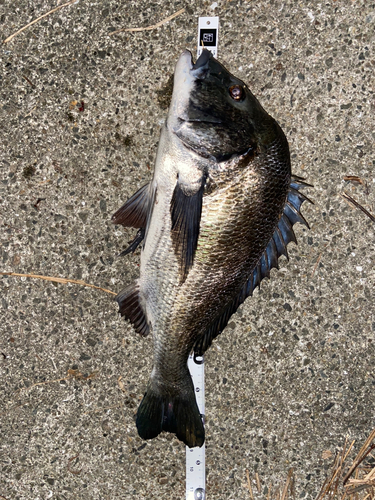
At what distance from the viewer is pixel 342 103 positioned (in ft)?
6.77

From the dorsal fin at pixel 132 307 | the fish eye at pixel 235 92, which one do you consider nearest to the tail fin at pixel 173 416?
the dorsal fin at pixel 132 307

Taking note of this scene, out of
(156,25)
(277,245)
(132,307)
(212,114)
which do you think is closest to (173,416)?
(132,307)

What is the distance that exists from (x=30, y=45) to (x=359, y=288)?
2325 mm

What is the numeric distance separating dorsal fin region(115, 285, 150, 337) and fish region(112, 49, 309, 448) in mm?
44

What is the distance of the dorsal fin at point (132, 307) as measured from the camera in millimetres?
1815

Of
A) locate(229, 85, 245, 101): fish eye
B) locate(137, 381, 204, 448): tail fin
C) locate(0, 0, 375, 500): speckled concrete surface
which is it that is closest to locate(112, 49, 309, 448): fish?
locate(229, 85, 245, 101): fish eye

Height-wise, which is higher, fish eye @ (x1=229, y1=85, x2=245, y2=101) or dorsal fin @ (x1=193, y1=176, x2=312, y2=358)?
fish eye @ (x1=229, y1=85, x2=245, y2=101)

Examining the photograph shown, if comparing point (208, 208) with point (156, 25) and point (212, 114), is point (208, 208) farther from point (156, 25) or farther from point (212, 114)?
point (156, 25)

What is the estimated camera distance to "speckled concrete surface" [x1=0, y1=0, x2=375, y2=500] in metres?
2.06

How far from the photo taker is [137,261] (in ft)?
6.99

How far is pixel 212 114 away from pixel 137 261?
940mm

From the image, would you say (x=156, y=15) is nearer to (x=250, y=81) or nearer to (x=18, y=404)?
(x=250, y=81)

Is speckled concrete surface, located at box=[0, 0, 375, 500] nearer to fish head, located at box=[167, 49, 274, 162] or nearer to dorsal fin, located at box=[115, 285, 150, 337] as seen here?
dorsal fin, located at box=[115, 285, 150, 337]

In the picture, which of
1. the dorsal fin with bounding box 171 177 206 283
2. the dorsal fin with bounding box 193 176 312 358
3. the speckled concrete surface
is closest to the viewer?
the dorsal fin with bounding box 171 177 206 283
